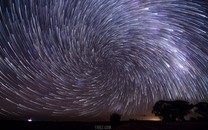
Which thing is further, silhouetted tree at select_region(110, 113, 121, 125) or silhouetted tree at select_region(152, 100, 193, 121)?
silhouetted tree at select_region(152, 100, 193, 121)

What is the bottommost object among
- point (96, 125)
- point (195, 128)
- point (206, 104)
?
point (195, 128)

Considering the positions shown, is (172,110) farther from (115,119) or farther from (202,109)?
(115,119)

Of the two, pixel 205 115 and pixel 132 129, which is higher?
pixel 205 115

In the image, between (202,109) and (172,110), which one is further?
(172,110)

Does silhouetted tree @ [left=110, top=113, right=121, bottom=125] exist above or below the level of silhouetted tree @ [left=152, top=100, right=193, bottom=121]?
below

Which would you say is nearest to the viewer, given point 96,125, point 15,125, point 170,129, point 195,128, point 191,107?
point 195,128

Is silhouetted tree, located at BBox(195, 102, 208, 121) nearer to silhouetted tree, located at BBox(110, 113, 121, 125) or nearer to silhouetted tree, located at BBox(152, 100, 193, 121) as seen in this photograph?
silhouetted tree, located at BBox(152, 100, 193, 121)

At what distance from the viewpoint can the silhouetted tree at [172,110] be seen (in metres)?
39.8

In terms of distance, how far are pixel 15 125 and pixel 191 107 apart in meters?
25.5

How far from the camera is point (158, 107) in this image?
136ft

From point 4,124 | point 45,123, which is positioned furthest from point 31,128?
point 4,124

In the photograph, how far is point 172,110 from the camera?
40375 mm

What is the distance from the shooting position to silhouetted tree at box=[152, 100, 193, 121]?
39.8 meters

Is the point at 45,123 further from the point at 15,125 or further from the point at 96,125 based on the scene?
the point at 96,125
